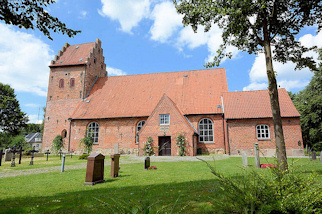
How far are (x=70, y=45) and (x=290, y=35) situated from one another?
32244 mm

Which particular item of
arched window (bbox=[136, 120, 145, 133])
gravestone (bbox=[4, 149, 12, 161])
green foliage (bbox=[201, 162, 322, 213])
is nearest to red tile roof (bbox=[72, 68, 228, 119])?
arched window (bbox=[136, 120, 145, 133])

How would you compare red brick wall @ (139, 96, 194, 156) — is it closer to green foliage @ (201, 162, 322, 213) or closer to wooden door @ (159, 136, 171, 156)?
wooden door @ (159, 136, 171, 156)

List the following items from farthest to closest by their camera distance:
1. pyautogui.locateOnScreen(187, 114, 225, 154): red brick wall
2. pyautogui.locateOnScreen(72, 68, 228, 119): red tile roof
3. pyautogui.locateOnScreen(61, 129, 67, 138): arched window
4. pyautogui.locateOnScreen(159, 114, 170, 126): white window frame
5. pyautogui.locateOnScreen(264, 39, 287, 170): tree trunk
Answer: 1. pyautogui.locateOnScreen(61, 129, 67, 138): arched window
2. pyautogui.locateOnScreen(72, 68, 228, 119): red tile roof
3. pyautogui.locateOnScreen(187, 114, 225, 154): red brick wall
4. pyautogui.locateOnScreen(159, 114, 170, 126): white window frame
5. pyautogui.locateOnScreen(264, 39, 287, 170): tree trunk

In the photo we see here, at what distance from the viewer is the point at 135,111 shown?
23.6 m

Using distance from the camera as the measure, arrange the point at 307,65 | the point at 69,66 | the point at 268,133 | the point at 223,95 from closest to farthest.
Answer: the point at 307,65 → the point at 268,133 → the point at 223,95 → the point at 69,66

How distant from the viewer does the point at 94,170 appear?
281 inches

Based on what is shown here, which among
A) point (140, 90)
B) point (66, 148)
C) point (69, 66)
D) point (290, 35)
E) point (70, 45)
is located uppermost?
point (70, 45)

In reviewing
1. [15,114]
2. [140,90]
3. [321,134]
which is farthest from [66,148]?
[321,134]

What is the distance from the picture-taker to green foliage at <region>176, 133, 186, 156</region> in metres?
19.3

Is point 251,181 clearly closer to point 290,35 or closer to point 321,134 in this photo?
point 290,35

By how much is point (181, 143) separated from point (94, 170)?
43.1 feet

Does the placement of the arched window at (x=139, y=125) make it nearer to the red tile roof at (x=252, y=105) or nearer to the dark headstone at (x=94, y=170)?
the red tile roof at (x=252, y=105)

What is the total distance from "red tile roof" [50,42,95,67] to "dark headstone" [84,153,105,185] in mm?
22824

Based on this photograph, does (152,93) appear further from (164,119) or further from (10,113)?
(10,113)
